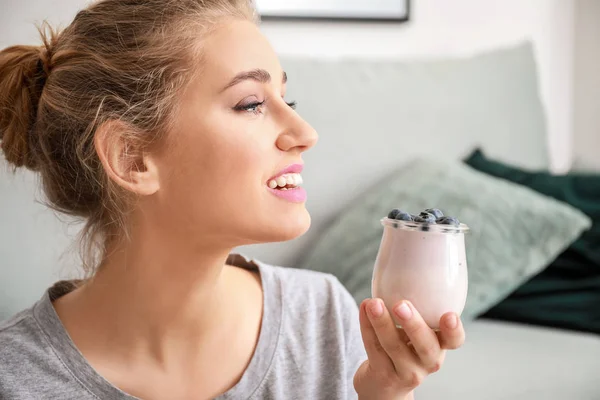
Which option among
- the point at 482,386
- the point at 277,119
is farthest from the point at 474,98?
the point at 277,119

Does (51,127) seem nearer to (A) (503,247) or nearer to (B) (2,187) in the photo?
(B) (2,187)

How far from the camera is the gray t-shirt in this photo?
1168mm

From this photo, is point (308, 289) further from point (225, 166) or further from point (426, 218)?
point (426, 218)

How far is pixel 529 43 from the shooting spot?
2.62 m

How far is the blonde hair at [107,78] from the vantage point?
1143 millimetres

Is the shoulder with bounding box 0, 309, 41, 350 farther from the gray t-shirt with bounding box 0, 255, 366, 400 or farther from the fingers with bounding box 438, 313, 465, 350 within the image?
the fingers with bounding box 438, 313, 465, 350

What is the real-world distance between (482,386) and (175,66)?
992 mm

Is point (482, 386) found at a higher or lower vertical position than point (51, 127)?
lower

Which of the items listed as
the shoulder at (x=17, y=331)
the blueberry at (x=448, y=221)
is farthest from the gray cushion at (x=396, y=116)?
the blueberry at (x=448, y=221)

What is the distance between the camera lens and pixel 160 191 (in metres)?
1.15

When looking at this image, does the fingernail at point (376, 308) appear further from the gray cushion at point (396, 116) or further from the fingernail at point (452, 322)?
the gray cushion at point (396, 116)

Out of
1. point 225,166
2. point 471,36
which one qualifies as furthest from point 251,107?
point 471,36

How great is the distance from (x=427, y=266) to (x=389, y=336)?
0.11 m

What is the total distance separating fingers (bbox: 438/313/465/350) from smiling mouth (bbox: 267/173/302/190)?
1.17 ft
